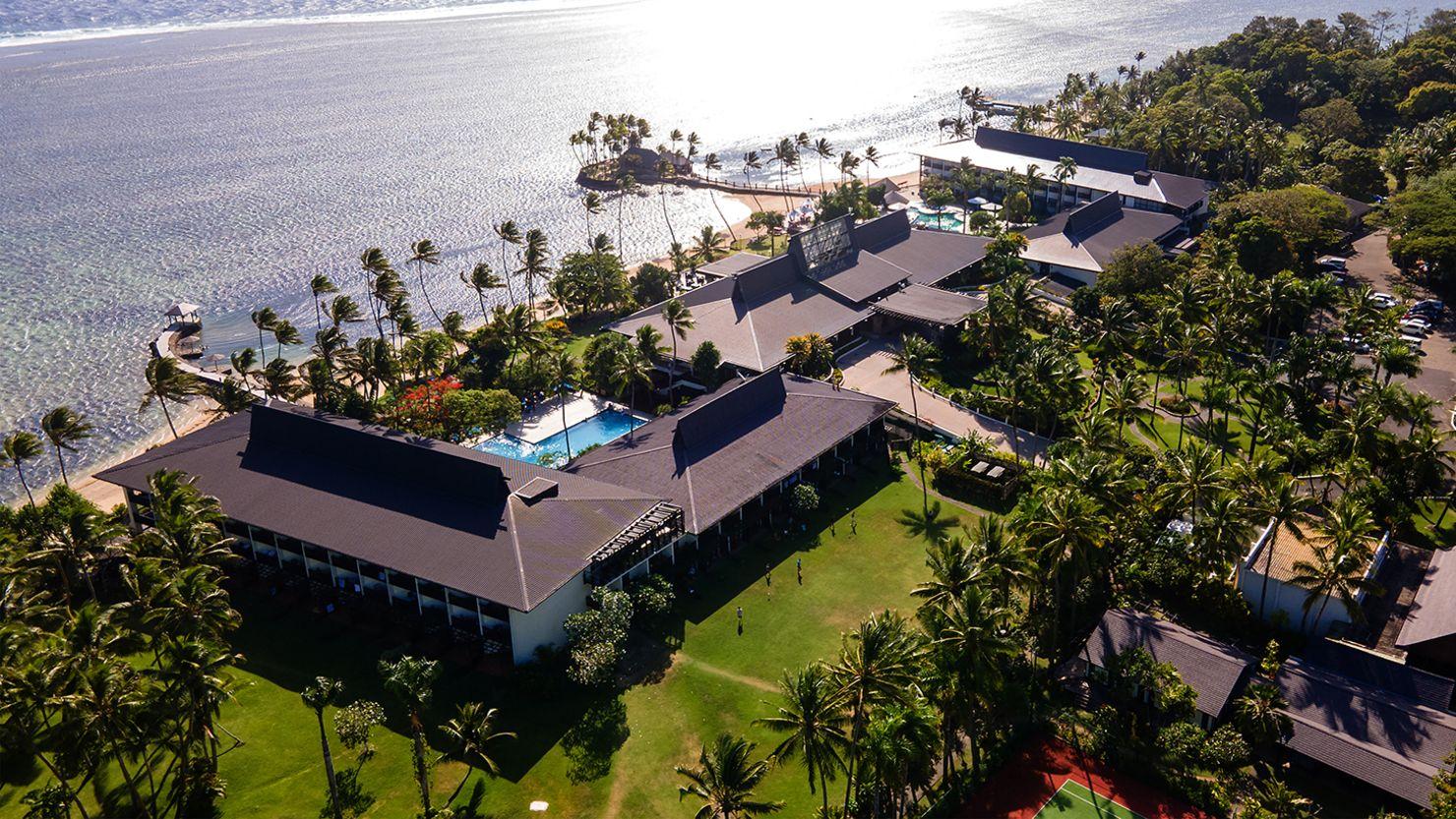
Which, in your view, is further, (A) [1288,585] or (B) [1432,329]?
(B) [1432,329]

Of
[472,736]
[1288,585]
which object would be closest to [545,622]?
[472,736]

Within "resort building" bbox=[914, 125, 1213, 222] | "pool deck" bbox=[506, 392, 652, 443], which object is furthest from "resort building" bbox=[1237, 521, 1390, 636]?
"resort building" bbox=[914, 125, 1213, 222]

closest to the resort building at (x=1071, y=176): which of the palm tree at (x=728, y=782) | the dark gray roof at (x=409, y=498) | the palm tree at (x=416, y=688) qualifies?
the dark gray roof at (x=409, y=498)

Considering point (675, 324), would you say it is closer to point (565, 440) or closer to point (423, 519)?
point (565, 440)

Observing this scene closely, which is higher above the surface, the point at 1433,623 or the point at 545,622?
the point at 545,622

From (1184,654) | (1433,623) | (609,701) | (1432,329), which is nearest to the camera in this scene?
(1184,654)

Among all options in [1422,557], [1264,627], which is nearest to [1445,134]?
[1422,557]

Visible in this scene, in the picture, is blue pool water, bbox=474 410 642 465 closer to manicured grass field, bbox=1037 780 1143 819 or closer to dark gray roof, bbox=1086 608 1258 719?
dark gray roof, bbox=1086 608 1258 719

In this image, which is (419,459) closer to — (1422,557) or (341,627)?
(341,627)

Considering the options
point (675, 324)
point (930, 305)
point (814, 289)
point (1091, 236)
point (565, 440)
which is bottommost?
point (565, 440)
